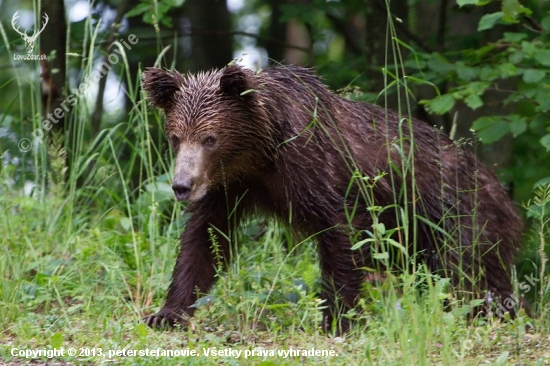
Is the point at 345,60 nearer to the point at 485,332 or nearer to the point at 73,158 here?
the point at 73,158

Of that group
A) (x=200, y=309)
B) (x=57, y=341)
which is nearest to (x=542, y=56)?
(x=200, y=309)

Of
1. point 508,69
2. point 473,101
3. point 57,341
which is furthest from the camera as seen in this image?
point 508,69

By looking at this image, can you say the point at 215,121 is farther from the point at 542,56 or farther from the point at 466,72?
the point at 542,56

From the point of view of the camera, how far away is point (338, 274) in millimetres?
5387

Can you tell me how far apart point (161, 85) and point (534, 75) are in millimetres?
2704

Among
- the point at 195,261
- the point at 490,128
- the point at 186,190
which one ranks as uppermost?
the point at 490,128

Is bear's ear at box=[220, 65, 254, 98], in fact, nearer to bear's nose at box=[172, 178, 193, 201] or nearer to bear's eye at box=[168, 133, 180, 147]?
bear's eye at box=[168, 133, 180, 147]

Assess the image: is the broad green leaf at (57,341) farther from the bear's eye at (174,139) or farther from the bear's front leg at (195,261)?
the bear's eye at (174,139)

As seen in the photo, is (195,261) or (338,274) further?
(195,261)

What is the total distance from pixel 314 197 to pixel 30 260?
2.09 m

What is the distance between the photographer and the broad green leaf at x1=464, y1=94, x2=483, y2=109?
6227 mm

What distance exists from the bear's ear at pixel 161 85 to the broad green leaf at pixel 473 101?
214 cm

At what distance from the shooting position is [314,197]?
17.6 feet

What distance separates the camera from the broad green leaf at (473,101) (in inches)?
245
